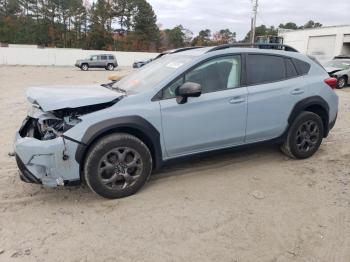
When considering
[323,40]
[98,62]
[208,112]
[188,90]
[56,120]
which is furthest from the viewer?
[323,40]

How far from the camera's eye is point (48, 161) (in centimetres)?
362

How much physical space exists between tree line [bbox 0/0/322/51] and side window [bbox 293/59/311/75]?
63.4m

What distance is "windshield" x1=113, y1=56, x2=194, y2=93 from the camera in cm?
435

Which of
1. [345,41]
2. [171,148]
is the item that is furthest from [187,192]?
[345,41]

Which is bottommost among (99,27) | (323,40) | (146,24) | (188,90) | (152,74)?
(188,90)

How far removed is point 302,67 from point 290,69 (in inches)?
9.7

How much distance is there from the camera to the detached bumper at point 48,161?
3.60 metres

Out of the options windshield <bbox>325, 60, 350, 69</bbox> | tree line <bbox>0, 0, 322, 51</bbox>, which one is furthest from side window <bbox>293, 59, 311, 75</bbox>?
tree line <bbox>0, 0, 322, 51</bbox>

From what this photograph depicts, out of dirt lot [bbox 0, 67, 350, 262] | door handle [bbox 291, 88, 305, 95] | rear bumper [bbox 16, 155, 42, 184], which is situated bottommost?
dirt lot [bbox 0, 67, 350, 262]

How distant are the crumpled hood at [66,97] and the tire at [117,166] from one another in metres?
0.43

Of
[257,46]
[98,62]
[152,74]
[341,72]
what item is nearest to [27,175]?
[152,74]

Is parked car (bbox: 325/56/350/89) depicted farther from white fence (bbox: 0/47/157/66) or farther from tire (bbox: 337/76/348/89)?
white fence (bbox: 0/47/157/66)

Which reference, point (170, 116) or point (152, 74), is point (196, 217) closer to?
point (170, 116)

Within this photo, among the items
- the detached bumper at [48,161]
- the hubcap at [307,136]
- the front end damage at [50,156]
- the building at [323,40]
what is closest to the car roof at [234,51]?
the hubcap at [307,136]
